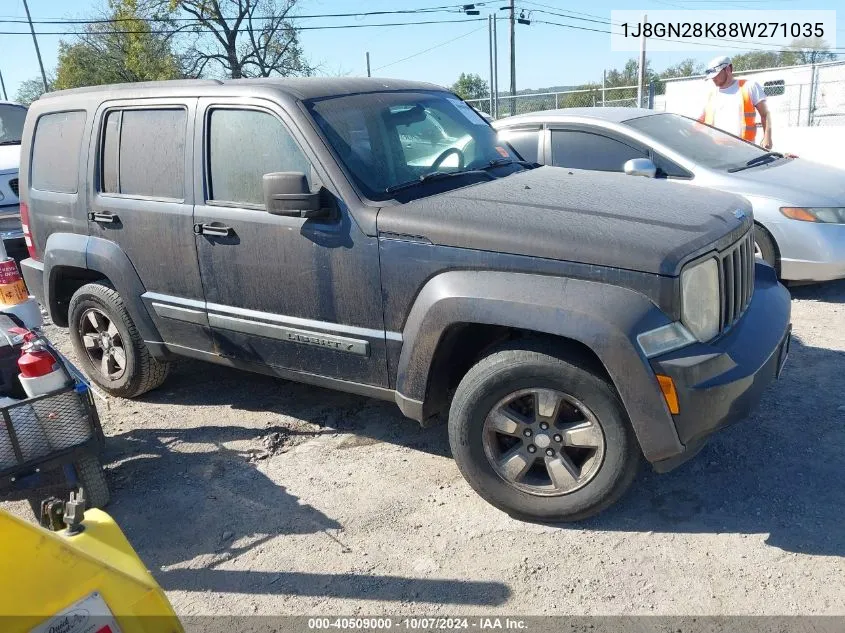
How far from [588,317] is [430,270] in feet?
2.50

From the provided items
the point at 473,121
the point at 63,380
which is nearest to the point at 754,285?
the point at 473,121

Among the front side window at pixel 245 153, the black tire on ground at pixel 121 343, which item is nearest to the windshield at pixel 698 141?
the front side window at pixel 245 153

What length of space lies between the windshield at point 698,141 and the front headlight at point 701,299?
346 cm

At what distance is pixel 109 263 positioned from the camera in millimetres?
4410

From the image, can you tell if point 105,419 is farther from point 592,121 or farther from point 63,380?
point 592,121

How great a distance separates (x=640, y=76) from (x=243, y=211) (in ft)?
71.9

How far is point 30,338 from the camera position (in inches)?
144

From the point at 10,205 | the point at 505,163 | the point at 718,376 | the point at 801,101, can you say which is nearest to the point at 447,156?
the point at 505,163

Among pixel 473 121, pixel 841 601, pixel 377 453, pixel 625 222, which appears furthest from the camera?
pixel 473 121

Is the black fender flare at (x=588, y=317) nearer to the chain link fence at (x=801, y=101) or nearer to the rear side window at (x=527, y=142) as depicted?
the rear side window at (x=527, y=142)

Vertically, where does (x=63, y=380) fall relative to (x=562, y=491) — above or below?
above

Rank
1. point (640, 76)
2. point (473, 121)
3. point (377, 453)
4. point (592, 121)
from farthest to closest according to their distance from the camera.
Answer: point (640, 76) < point (592, 121) < point (473, 121) < point (377, 453)

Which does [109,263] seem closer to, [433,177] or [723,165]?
[433,177]

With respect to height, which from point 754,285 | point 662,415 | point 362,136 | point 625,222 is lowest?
point 662,415
